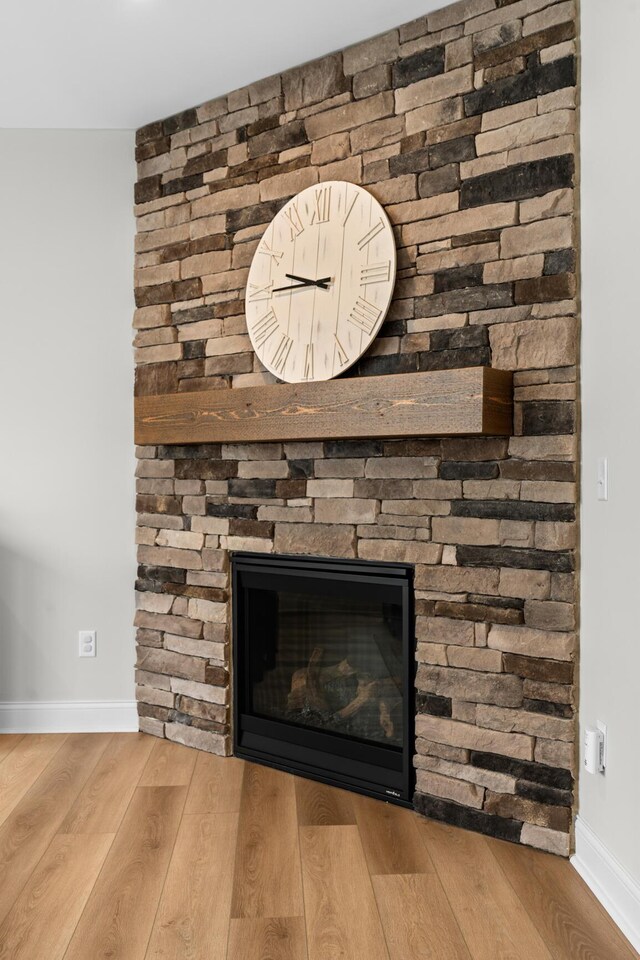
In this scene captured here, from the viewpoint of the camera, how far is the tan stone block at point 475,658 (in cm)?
250

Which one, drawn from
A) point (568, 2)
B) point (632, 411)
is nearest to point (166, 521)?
point (632, 411)

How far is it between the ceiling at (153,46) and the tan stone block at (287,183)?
0.38 meters

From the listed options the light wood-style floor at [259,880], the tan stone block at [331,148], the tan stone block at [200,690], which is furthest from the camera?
the tan stone block at [200,690]

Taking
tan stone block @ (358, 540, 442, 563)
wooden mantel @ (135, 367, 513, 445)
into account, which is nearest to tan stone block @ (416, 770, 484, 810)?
tan stone block @ (358, 540, 442, 563)

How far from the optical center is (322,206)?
286 centimetres

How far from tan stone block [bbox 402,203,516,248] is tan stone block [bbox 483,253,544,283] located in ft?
0.08

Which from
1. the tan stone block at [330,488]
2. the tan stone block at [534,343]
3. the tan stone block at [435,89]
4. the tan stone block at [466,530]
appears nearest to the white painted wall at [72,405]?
the tan stone block at [330,488]

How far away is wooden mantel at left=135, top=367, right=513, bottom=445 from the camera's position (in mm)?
2340

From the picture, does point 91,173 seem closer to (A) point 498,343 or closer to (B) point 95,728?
(A) point 498,343

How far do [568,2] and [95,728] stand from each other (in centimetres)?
311

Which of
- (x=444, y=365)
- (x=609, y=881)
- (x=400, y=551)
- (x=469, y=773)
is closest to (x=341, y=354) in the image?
(x=444, y=365)

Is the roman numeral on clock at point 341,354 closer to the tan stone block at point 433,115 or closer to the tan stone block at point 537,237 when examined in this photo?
the tan stone block at point 537,237

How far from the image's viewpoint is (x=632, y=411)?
201 cm

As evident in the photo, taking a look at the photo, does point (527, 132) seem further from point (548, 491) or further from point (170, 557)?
point (170, 557)
